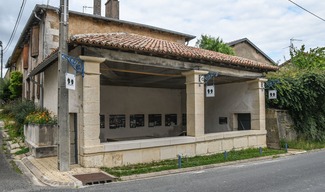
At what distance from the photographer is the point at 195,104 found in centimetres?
1035

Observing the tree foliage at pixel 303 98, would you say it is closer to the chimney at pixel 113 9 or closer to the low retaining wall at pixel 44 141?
the chimney at pixel 113 9

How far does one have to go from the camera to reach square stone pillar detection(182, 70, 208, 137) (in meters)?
10.4

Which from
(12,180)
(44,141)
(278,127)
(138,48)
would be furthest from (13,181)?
(278,127)

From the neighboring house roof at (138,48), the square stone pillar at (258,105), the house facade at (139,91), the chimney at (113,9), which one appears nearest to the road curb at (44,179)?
the house facade at (139,91)

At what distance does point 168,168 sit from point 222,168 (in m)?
1.73

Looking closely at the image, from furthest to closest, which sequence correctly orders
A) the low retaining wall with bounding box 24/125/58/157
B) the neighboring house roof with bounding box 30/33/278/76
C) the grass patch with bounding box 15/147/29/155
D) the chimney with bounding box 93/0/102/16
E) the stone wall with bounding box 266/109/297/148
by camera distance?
the chimney with bounding box 93/0/102/16, the stone wall with bounding box 266/109/297/148, the grass patch with bounding box 15/147/29/155, the low retaining wall with bounding box 24/125/58/157, the neighboring house roof with bounding box 30/33/278/76

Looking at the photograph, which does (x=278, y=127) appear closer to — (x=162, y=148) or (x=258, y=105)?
(x=258, y=105)

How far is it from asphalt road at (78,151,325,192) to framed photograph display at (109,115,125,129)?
24.3ft

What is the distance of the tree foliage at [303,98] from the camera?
45.5 feet

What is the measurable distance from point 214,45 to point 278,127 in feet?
38.2

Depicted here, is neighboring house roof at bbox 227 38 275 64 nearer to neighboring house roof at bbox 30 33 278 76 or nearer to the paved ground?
neighboring house roof at bbox 30 33 278 76

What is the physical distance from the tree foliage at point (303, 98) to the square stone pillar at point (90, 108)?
876 centimetres

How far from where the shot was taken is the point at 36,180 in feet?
22.9

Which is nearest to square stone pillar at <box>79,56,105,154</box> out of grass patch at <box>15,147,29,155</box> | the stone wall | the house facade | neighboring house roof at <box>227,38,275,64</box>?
the house facade
